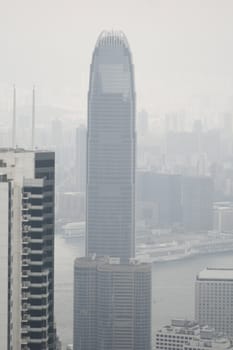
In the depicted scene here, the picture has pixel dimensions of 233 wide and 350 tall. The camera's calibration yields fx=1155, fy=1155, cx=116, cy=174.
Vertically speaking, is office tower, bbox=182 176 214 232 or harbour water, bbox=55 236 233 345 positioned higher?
office tower, bbox=182 176 214 232

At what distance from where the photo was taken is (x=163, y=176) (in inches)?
433

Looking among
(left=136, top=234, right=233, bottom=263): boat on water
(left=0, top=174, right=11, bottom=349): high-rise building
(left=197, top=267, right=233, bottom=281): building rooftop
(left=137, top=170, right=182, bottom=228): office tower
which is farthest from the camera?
(left=137, top=170, right=182, bottom=228): office tower

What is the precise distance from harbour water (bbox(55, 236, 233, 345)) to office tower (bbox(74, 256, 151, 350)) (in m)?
0.11

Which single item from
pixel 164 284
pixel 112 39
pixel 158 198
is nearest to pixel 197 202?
pixel 158 198

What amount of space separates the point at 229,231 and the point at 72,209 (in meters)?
2.00

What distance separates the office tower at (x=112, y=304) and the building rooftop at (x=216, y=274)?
48 cm

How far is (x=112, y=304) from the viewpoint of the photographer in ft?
28.2

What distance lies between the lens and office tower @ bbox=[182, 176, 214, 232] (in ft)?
37.8

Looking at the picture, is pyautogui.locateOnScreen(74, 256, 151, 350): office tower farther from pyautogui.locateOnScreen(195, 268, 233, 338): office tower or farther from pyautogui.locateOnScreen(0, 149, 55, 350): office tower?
pyautogui.locateOnScreen(0, 149, 55, 350): office tower

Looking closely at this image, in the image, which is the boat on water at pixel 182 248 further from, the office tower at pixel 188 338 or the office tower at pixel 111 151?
the office tower at pixel 188 338

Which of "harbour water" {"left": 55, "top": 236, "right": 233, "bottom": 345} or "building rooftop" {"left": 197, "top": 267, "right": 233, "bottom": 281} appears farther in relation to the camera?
"building rooftop" {"left": 197, "top": 267, "right": 233, "bottom": 281}

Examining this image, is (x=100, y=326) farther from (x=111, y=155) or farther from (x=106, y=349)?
(x=111, y=155)

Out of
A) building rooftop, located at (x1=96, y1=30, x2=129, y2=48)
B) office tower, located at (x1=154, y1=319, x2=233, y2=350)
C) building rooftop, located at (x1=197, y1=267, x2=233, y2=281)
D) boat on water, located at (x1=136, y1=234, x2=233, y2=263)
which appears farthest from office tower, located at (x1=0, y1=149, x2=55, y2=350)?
boat on water, located at (x1=136, y1=234, x2=233, y2=263)

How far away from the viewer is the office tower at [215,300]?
8.03m
